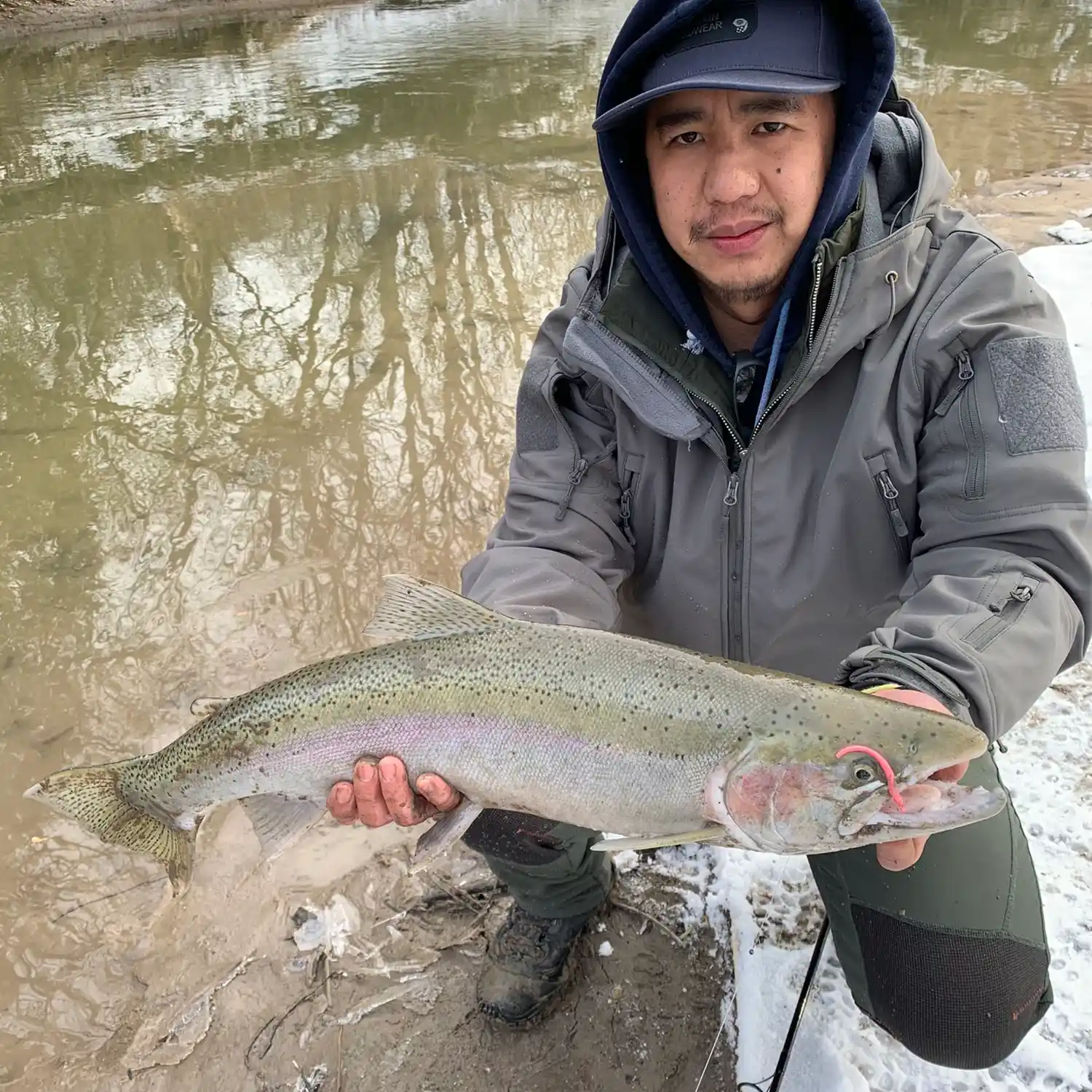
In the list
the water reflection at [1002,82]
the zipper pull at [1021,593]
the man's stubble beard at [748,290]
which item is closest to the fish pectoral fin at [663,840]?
the zipper pull at [1021,593]

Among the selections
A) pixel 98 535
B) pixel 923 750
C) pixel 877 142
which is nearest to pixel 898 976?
pixel 923 750

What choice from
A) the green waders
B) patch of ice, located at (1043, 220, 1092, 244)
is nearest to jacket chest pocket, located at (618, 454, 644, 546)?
the green waders

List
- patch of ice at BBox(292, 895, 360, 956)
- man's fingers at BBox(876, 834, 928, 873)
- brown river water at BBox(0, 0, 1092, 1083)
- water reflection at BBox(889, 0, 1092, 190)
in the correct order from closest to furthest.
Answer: man's fingers at BBox(876, 834, 928, 873)
patch of ice at BBox(292, 895, 360, 956)
brown river water at BBox(0, 0, 1092, 1083)
water reflection at BBox(889, 0, 1092, 190)

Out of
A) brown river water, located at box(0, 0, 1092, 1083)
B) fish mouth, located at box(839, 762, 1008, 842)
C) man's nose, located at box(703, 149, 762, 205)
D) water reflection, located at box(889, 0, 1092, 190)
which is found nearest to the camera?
fish mouth, located at box(839, 762, 1008, 842)

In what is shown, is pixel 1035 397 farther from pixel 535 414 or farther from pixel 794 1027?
pixel 794 1027

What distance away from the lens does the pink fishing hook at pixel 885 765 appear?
1647 millimetres

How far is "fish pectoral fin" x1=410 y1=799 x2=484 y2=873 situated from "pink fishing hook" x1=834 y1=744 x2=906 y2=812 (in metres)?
0.93

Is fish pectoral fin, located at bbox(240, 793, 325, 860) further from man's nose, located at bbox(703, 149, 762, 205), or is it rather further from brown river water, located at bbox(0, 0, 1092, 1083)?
man's nose, located at bbox(703, 149, 762, 205)

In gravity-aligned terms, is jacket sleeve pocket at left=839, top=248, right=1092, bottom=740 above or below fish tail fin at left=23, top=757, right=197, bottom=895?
above

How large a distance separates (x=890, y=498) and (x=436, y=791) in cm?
142

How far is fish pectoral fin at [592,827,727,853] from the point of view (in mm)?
1788

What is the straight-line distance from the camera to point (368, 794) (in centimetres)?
209

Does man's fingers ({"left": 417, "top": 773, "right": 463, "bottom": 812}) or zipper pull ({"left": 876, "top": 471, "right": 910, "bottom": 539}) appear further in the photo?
zipper pull ({"left": 876, "top": 471, "right": 910, "bottom": 539})

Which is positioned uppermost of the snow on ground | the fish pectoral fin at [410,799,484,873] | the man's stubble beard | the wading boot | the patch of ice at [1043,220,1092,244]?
the man's stubble beard
